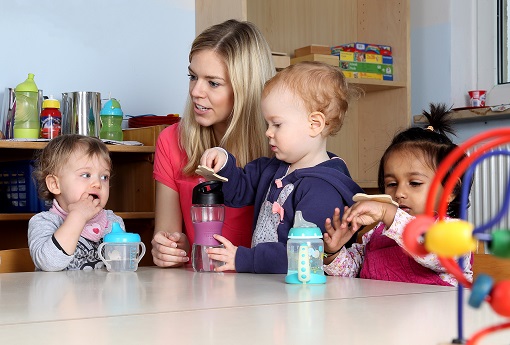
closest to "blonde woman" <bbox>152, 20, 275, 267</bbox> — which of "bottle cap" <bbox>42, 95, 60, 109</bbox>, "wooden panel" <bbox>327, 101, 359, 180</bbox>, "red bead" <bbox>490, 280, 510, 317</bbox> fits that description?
"bottle cap" <bbox>42, 95, 60, 109</bbox>

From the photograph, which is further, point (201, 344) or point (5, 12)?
point (5, 12)

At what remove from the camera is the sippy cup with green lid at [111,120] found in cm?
304

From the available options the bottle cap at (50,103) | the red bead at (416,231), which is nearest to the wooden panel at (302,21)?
the bottle cap at (50,103)

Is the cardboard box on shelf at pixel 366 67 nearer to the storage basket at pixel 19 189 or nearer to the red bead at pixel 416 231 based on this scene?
the storage basket at pixel 19 189

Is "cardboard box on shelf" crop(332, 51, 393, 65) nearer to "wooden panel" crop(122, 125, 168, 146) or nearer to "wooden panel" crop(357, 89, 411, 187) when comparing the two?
"wooden panel" crop(357, 89, 411, 187)

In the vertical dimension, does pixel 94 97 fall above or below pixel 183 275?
above

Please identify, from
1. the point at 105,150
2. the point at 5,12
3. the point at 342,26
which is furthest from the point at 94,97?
the point at 342,26

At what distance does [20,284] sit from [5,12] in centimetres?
200

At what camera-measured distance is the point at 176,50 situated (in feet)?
11.0

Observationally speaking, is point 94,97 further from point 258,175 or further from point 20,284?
point 20,284

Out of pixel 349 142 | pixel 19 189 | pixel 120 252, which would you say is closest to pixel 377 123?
pixel 349 142

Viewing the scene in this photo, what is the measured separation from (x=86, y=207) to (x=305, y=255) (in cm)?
76

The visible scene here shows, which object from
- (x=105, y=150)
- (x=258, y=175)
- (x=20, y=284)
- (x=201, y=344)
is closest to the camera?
(x=201, y=344)

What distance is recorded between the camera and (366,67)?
3721 millimetres
